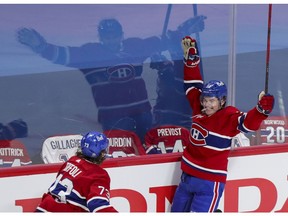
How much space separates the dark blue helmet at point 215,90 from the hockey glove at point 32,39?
2.62 feet

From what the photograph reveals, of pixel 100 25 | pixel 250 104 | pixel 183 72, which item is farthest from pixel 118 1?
pixel 250 104

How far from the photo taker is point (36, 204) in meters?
4.29

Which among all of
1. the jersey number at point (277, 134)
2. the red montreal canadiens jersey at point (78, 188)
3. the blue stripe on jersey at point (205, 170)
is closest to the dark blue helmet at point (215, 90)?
the blue stripe on jersey at point (205, 170)

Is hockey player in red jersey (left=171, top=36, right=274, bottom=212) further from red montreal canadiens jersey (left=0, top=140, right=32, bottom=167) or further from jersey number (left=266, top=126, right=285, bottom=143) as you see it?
red montreal canadiens jersey (left=0, top=140, right=32, bottom=167)

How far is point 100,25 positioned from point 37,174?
2.72ft

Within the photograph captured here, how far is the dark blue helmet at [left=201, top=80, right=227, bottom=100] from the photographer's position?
4.31m

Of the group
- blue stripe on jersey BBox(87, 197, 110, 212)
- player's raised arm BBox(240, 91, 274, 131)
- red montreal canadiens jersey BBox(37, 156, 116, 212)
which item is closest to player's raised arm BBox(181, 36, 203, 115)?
player's raised arm BBox(240, 91, 274, 131)

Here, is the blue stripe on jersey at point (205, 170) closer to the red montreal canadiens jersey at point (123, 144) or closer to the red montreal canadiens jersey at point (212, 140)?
the red montreal canadiens jersey at point (212, 140)

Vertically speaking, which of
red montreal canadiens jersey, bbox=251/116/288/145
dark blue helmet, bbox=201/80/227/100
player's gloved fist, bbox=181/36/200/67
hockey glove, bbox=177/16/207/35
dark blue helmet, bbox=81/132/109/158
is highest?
hockey glove, bbox=177/16/207/35

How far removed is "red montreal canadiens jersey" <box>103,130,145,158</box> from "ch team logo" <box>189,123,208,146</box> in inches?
13.4

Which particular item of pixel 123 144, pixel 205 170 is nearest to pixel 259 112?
pixel 205 170

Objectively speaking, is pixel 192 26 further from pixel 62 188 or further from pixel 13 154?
pixel 62 188

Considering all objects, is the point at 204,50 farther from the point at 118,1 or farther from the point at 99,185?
the point at 99,185

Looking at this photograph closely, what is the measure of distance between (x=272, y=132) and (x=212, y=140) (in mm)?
561
